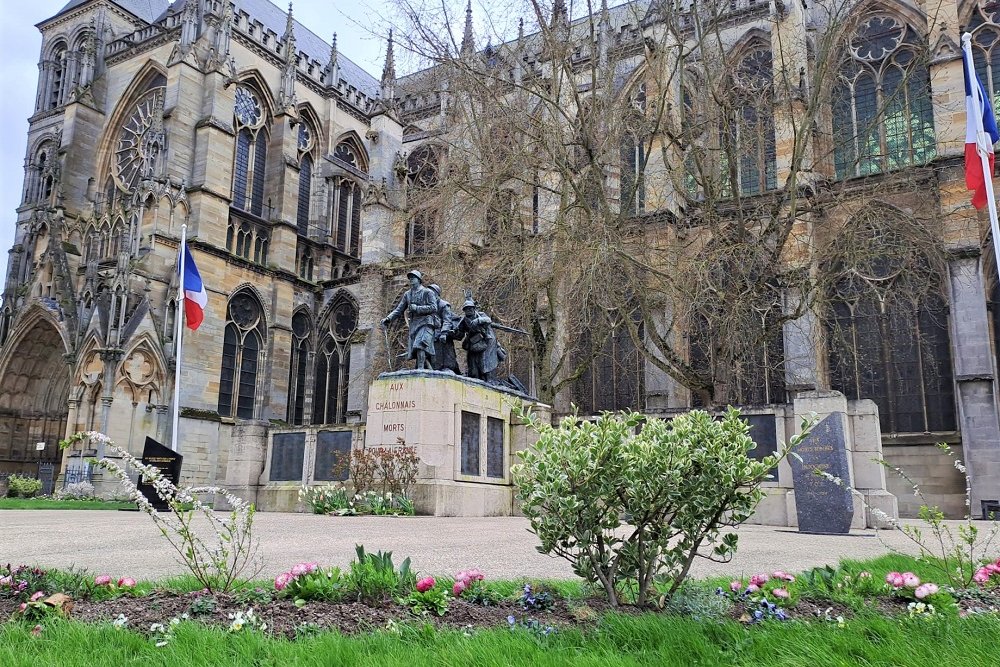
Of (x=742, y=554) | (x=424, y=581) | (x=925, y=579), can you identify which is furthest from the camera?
(x=742, y=554)

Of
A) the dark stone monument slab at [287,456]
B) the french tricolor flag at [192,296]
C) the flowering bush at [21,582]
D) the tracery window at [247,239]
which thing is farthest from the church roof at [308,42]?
the flowering bush at [21,582]

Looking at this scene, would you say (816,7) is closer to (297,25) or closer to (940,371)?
(940,371)

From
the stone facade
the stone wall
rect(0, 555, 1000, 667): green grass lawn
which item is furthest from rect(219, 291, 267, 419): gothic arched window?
rect(0, 555, 1000, 667): green grass lawn

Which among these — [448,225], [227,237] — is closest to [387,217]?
[227,237]

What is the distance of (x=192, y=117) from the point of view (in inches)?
1286

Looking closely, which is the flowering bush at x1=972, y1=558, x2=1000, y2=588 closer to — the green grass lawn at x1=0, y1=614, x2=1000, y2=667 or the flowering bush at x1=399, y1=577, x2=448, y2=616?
the green grass lawn at x1=0, y1=614, x2=1000, y2=667

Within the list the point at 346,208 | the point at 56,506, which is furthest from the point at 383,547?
the point at 346,208

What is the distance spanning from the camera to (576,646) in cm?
345

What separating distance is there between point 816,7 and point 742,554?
28.4 metres

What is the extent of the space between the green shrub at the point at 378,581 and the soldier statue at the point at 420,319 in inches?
402

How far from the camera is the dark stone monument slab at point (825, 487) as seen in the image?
10906 millimetres

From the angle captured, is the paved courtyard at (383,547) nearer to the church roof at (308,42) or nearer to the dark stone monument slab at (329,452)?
the dark stone monument slab at (329,452)

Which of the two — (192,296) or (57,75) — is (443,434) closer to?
(192,296)

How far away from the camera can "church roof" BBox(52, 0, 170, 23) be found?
39.5 meters
